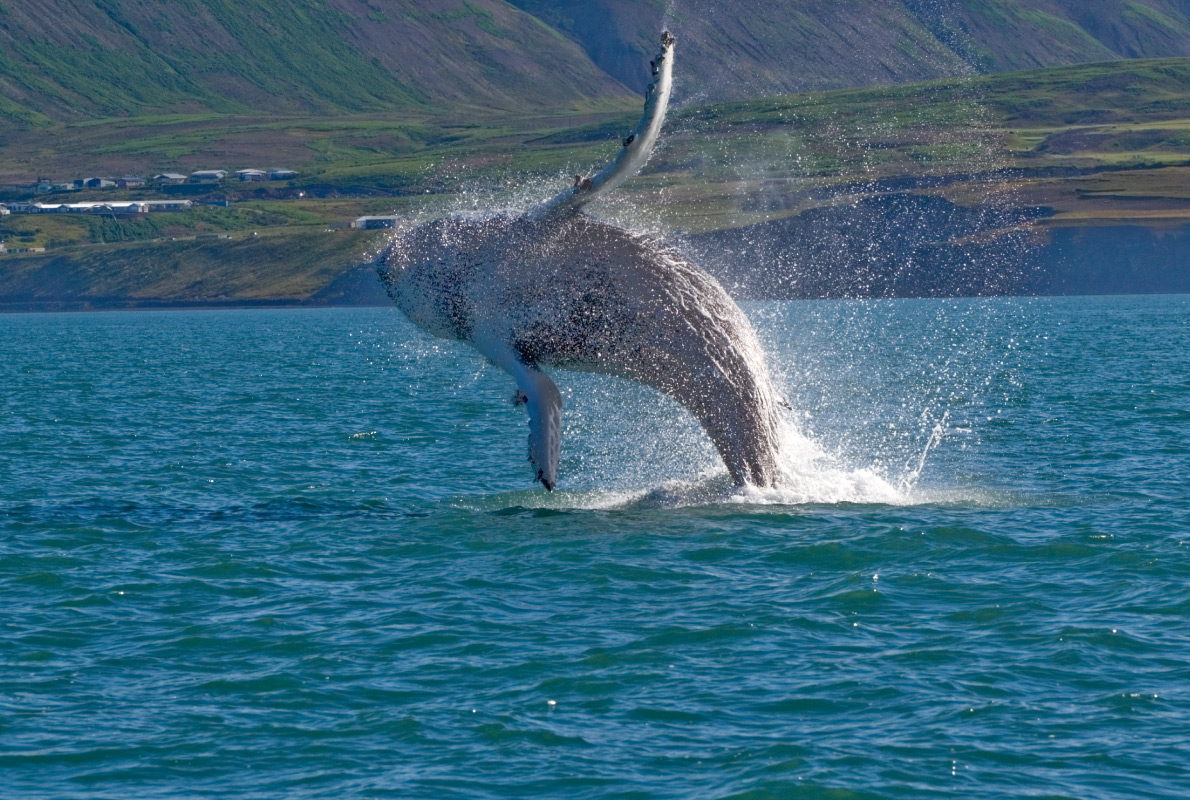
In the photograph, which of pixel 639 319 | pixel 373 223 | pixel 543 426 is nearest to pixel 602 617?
pixel 543 426

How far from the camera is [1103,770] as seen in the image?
41.6ft

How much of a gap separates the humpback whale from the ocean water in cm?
149

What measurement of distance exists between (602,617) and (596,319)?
5.27 meters

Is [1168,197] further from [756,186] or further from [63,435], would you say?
[63,435]

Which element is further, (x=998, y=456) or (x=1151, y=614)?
(x=998, y=456)

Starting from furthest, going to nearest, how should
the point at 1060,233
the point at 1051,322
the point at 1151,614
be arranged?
the point at 1060,233
the point at 1051,322
the point at 1151,614

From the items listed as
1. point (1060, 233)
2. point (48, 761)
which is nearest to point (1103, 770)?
point (48, 761)

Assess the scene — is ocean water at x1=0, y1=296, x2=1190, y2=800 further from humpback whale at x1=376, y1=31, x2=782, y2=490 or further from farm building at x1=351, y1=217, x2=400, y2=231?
farm building at x1=351, y1=217, x2=400, y2=231

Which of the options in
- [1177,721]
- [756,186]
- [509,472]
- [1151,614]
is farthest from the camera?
[756,186]

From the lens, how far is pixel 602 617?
1753cm

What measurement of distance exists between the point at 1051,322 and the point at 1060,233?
1681 inches

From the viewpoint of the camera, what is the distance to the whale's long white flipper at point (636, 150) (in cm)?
1848

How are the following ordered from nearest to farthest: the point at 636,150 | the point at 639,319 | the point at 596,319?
the point at 636,150 < the point at 639,319 < the point at 596,319

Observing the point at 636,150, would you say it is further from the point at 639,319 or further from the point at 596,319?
→ the point at 596,319
